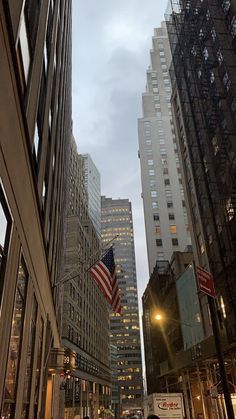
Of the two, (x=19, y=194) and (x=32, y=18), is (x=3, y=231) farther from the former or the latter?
(x=32, y=18)

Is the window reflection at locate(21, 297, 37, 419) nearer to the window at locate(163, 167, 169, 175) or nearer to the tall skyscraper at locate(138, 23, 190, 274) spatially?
the tall skyscraper at locate(138, 23, 190, 274)

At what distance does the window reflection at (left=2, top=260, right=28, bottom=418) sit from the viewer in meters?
8.90

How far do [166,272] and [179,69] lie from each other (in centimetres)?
3298

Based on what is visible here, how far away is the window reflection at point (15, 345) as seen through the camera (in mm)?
8898

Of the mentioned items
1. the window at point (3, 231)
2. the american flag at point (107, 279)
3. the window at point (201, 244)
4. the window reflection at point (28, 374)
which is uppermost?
the window at point (201, 244)

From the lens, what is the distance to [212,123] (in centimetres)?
3644

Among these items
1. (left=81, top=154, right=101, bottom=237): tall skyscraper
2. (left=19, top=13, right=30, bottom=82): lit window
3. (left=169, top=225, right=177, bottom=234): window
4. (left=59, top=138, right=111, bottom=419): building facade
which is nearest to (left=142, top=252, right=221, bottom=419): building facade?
(left=59, top=138, right=111, bottom=419): building facade

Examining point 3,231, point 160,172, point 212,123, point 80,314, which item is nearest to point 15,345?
point 3,231

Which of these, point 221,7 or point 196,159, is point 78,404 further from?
point 221,7

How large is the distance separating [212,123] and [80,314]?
43844 mm

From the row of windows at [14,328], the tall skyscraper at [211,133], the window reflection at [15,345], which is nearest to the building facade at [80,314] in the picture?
the tall skyscraper at [211,133]

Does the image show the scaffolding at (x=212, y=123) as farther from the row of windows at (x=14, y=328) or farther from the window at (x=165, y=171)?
the window at (x=165, y=171)

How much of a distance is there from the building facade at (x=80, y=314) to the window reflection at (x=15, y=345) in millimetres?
35439

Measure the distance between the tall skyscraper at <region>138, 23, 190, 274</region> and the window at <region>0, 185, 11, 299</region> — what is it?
8766 cm
